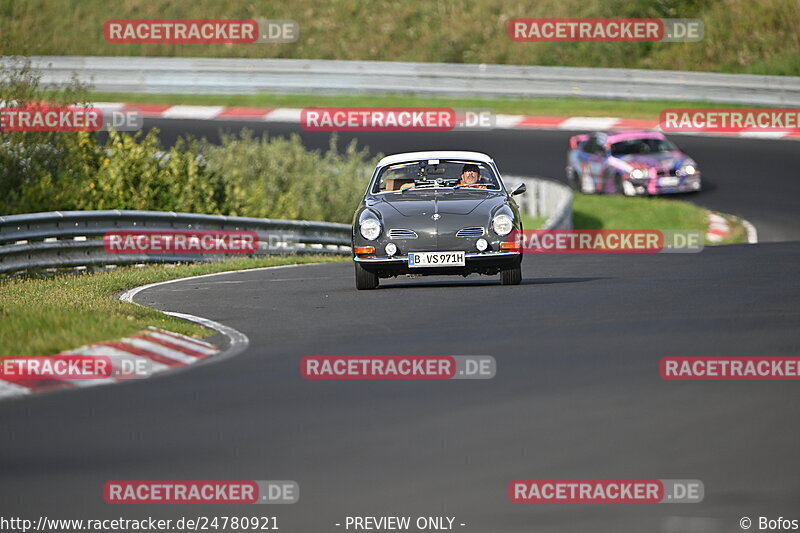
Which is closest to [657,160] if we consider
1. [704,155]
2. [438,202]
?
[704,155]

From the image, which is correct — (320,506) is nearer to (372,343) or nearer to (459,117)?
(372,343)

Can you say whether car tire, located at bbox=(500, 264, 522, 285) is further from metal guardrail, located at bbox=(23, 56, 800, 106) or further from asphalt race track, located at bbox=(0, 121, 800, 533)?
metal guardrail, located at bbox=(23, 56, 800, 106)

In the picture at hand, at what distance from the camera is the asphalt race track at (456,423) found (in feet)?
21.2

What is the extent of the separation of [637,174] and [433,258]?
16197 mm

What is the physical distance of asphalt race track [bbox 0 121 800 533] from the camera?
645cm

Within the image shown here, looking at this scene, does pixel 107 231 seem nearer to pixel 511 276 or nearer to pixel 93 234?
pixel 93 234

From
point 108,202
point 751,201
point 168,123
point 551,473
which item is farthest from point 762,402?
point 168,123

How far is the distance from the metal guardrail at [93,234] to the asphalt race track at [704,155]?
30.2 feet

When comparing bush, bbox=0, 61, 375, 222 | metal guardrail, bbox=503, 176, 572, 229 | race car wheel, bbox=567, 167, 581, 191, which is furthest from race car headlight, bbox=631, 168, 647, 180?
bush, bbox=0, 61, 375, 222

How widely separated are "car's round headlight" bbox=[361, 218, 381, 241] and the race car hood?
16.1m

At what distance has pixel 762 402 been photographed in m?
8.22

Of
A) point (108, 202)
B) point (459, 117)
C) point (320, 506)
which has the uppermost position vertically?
point (459, 117)

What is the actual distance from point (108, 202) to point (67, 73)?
16.4m

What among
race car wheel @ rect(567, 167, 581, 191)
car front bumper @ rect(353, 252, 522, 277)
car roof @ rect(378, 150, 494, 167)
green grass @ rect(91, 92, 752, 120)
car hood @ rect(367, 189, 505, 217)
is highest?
green grass @ rect(91, 92, 752, 120)
